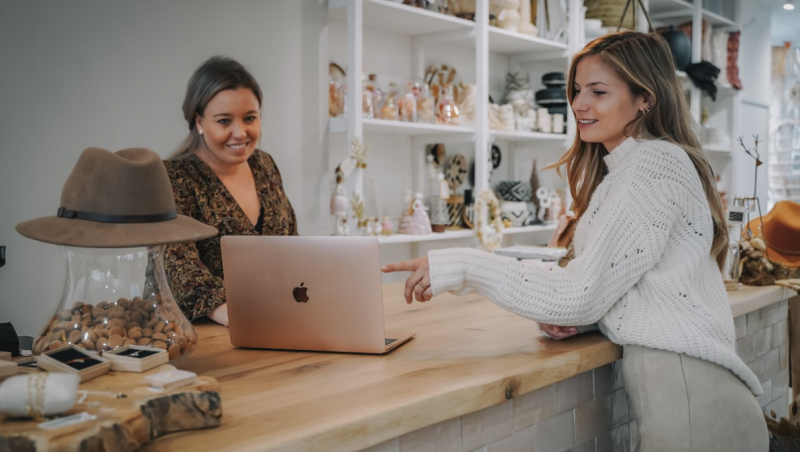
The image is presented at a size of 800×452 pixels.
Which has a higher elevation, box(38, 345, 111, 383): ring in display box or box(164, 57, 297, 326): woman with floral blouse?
box(164, 57, 297, 326): woman with floral blouse

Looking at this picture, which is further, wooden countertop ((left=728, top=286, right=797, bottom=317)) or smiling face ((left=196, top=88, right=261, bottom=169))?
smiling face ((left=196, top=88, right=261, bottom=169))

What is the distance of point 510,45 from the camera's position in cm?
421

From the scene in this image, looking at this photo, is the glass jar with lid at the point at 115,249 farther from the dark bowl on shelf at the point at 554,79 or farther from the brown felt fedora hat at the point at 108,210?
the dark bowl on shelf at the point at 554,79

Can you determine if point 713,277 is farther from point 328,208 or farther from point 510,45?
point 510,45

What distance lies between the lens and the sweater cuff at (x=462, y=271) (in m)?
1.38

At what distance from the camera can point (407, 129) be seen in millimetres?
3529

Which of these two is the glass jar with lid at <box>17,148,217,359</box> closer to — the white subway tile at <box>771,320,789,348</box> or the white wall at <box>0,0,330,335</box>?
the white wall at <box>0,0,330,335</box>

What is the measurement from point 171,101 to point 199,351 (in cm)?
170

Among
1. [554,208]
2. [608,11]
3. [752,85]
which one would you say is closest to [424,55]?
[554,208]

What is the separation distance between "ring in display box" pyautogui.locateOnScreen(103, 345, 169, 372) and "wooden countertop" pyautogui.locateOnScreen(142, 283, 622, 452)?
118 mm

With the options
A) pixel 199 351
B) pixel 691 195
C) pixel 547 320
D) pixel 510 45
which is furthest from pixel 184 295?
pixel 510 45

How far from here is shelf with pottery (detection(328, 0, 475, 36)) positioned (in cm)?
327

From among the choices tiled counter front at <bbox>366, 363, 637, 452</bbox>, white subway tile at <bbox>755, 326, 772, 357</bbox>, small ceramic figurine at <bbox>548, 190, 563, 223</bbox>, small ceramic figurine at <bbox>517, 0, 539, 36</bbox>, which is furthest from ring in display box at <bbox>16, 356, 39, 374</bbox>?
small ceramic figurine at <bbox>548, 190, 563, 223</bbox>

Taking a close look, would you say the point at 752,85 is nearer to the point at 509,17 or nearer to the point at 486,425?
the point at 509,17
